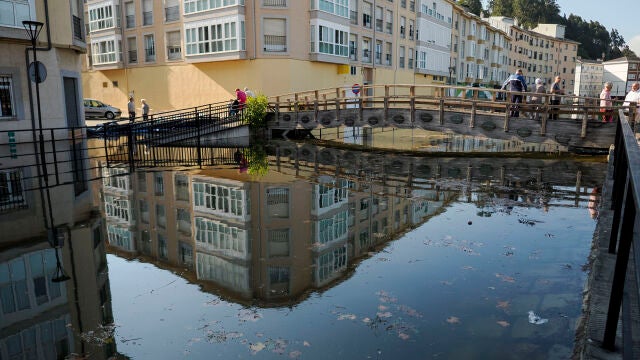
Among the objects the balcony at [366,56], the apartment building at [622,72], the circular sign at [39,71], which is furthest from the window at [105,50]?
the apartment building at [622,72]

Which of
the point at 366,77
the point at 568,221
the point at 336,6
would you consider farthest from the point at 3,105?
the point at 366,77

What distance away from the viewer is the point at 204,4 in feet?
107

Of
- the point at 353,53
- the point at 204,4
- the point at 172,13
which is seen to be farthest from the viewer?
the point at 353,53

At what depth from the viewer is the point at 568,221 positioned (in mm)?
8703

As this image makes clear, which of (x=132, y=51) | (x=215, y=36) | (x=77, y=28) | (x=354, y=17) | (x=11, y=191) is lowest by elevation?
(x=11, y=191)

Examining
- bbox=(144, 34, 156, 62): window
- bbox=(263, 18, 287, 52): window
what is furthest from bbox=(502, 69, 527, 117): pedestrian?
bbox=(144, 34, 156, 62): window

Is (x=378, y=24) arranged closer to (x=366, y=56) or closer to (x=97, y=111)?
(x=366, y=56)

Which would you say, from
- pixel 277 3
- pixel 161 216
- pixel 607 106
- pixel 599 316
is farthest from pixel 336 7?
pixel 599 316

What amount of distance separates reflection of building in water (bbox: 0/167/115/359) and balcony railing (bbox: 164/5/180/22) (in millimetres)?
29968

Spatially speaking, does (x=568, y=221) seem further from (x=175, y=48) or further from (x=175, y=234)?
(x=175, y=48)

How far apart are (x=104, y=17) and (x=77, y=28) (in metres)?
20.6

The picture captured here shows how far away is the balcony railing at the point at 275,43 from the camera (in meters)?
31.7

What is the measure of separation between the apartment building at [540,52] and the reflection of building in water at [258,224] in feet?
280

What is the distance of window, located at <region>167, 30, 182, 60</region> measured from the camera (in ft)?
117
